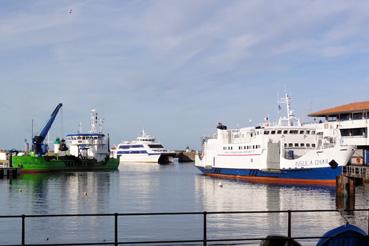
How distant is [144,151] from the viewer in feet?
622

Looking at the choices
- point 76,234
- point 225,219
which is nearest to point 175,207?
point 225,219

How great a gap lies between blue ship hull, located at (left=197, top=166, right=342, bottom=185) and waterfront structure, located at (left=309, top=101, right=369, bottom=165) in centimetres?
774

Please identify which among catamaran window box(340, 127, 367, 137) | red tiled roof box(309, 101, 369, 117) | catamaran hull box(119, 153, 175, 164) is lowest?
catamaran hull box(119, 153, 175, 164)

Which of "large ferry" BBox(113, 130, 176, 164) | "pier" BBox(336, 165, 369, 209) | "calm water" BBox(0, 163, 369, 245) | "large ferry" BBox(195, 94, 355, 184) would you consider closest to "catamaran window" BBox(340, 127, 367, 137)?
"large ferry" BBox(195, 94, 355, 184)

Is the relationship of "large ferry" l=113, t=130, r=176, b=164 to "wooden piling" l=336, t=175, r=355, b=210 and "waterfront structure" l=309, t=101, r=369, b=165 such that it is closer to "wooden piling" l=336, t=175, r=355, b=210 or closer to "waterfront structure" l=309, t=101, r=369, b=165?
"waterfront structure" l=309, t=101, r=369, b=165

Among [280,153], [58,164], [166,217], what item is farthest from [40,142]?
[166,217]

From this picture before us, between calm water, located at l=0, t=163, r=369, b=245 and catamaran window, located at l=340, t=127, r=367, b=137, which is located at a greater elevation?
catamaran window, located at l=340, t=127, r=367, b=137

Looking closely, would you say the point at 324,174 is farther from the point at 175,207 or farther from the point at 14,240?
the point at 14,240

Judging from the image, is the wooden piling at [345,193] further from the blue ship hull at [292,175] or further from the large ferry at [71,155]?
the large ferry at [71,155]

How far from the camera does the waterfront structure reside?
80375 millimetres

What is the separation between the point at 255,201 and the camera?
172 ft

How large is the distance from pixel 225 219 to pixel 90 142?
103 metres

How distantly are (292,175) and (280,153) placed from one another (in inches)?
163

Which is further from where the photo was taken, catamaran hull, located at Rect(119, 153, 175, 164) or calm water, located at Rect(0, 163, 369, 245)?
catamaran hull, located at Rect(119, 153, 175, 164)
